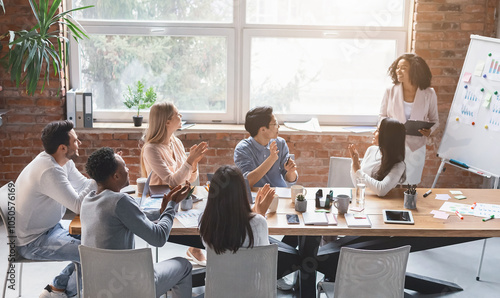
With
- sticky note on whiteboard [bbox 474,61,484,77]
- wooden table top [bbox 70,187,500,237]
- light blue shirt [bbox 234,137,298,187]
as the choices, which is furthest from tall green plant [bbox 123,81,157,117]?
sticky note on whiteboard [bbox 474,61,484,77]

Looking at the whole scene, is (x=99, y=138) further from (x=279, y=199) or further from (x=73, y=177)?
(x=279, y=199)

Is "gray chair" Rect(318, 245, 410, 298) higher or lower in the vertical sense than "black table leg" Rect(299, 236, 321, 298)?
higher

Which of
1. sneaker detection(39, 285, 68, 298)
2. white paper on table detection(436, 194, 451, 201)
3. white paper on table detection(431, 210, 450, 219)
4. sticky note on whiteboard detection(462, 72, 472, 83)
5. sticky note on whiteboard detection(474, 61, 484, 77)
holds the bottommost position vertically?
sneaker detection(39, 285, 68, 298)

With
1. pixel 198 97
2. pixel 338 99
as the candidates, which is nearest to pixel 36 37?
pixel 198 97

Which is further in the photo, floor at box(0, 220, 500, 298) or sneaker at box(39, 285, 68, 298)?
floor at box(0, 220, 500, 298)

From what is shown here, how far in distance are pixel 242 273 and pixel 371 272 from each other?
1.95ft

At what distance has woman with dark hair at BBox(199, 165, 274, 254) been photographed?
2619 mm

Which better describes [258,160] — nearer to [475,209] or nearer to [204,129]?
[204,129]

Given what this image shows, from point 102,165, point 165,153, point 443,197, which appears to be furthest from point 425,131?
point 102,165

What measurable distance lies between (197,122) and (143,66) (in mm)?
719

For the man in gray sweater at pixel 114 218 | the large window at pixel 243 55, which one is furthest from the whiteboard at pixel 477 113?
the man in gray sweater at pixel 114 218

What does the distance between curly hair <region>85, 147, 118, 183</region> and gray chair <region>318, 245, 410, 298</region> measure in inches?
46.6

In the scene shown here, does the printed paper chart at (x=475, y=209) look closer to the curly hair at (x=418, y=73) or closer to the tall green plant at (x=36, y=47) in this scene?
the curly hair at (x=418, y=73)

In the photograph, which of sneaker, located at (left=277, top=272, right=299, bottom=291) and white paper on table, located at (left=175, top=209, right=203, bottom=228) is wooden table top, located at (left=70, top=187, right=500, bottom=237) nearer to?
white paper on table, located at (left=175, top=209, right=203, bottom=228)
